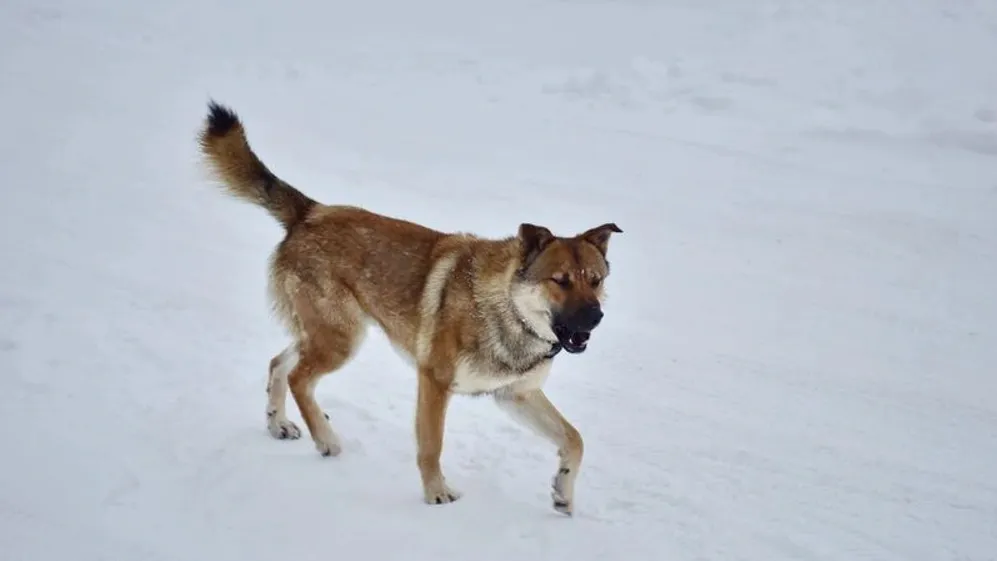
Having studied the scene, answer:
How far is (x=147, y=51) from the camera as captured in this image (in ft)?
43.5

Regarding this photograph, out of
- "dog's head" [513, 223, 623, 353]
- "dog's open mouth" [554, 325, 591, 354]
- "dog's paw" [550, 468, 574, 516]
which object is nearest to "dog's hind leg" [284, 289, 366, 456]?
"dog's head" [513, 223, 623, 353]

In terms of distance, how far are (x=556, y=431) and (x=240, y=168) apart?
2.47 meters

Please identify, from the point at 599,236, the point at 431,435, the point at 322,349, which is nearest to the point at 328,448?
the point at 322,349

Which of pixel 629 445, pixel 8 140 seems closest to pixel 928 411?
pixel 629 445

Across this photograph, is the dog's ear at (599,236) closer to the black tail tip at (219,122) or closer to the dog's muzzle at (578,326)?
the dog's muzzle at (578,326)

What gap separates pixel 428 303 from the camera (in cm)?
470

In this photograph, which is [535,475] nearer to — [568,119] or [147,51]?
[568,119]

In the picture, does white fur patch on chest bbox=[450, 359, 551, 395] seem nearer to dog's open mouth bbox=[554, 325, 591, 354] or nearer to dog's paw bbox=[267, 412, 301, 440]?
dog's open mouth bbox=[554, 325, 591, 354]

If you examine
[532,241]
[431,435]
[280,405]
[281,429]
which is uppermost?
[532,241]

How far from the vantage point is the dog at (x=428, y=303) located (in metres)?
4.46

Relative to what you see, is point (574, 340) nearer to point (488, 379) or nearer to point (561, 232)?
point (488, 379)

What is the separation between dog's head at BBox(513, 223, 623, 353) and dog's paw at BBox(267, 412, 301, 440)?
1.65 meters

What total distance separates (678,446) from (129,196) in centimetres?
594

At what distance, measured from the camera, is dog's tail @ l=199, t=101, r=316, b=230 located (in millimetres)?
5223
